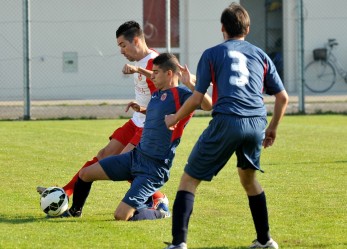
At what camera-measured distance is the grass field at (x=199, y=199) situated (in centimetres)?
720

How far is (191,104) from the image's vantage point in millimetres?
6516

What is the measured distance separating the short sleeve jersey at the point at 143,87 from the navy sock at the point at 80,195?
1020mm

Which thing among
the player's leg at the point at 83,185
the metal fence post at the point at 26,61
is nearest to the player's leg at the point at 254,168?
the player's leg at the point at 83,185

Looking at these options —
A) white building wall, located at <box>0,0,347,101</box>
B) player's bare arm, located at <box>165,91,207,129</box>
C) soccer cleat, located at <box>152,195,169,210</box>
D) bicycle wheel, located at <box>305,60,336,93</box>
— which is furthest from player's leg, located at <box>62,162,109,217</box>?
bicycle wheel, located at <box>305,60,336,93</box>

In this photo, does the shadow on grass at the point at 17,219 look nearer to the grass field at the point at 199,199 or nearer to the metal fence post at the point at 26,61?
the grass field at the point at 199,199

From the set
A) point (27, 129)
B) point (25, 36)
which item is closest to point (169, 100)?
point (27, 129)

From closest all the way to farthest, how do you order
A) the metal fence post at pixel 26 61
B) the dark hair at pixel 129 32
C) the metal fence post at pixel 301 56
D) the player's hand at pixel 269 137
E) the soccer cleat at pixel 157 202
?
1. the player's hand at pixel 269 137
2. the soccer cleat at pixel 157 202
3. the dark hair at pixel 129 32
4. the metal fence post at pixel 26 61
5. the metal fence post at pixel 301 56

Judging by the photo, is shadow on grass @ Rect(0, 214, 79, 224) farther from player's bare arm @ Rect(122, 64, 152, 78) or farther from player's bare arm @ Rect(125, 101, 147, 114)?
player's bare arm @ Rect(122, 64, 152, 78)

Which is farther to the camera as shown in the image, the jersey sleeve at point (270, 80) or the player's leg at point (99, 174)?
the player's leg at point (99, 174)

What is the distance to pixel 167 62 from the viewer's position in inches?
310

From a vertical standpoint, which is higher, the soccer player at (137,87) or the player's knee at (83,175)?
the soccer player at (137,87)

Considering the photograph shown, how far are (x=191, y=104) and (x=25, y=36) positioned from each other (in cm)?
1336

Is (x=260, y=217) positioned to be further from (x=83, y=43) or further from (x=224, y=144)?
(x=83, y=43)

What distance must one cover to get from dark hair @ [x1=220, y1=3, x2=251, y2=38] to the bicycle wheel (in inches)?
823
